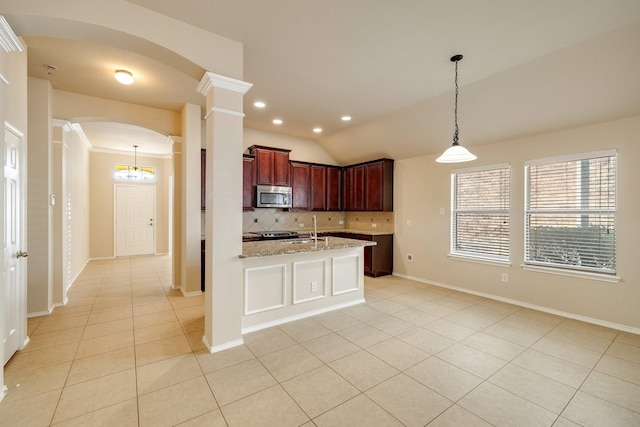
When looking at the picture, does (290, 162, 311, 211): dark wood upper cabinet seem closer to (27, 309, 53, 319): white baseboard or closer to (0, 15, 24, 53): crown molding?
(27, 309, 53, 319): white baseboard

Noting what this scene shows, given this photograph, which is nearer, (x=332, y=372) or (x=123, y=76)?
(x=332, y=372)

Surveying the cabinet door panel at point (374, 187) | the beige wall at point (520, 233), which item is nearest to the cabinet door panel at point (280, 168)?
the cabinet door panel at point (374, 187)

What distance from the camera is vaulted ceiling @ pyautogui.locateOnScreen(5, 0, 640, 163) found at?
2291 millimetres

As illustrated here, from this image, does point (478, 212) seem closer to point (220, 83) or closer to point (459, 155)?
point (459, 155)

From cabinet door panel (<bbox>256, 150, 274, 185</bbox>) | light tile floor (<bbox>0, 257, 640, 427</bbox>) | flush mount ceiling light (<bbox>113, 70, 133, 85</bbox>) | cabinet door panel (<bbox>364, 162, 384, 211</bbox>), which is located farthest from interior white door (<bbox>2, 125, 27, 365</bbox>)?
cabinet door panel (<bbox>364, 162, 384, 211</bbox>)

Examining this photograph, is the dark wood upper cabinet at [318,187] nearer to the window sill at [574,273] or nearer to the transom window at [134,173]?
the window sill at [574,273]

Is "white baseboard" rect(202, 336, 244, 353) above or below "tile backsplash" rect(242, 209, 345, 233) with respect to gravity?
below

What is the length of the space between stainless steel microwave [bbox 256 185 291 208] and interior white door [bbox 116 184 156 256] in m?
4.67

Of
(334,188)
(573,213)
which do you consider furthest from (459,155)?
(334,188)

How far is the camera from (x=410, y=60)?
9.96 feet

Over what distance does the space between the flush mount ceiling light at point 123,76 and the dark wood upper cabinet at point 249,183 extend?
7.38 feet

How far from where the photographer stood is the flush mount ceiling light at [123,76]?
10.7ft

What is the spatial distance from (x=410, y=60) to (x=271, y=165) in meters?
3.39

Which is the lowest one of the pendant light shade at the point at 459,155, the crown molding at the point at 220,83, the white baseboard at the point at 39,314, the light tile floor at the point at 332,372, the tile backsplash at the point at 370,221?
the light tile floor at the point at 332,372
